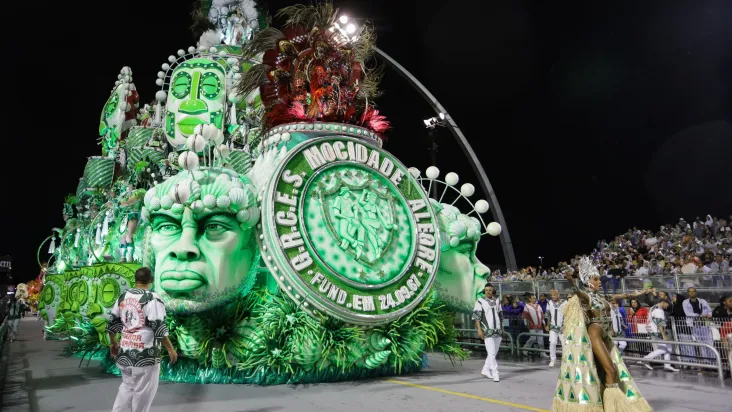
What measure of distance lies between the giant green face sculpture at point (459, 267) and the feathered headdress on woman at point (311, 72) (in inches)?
97.0

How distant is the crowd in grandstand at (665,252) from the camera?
15.3 meters

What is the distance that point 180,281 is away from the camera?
7.48m

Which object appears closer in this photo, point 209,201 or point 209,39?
point 209,201

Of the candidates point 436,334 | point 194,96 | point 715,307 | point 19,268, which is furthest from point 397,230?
point 19,268

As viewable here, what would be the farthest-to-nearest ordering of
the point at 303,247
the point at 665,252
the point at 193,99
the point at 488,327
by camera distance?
the point at 665,252
the point at 193,99
the point at 488,327
the point at 303,247

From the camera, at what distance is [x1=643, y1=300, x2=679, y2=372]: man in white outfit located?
10219mm

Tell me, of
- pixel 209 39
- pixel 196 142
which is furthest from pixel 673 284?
pixel 209 39

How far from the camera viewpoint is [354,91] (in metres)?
10.3

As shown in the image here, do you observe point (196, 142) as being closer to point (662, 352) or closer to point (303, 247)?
point (303, 247)

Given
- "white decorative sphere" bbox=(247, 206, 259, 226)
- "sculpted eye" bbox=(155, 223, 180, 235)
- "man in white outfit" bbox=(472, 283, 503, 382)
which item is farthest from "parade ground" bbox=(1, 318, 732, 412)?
"white decorative sphere" bbox=(247, 206, 259, 226)

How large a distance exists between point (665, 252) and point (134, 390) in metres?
19.5

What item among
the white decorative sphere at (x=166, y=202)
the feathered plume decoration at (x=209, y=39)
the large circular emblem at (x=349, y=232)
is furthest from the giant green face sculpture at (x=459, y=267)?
the feathered plume decoration at (x=209, y=39)

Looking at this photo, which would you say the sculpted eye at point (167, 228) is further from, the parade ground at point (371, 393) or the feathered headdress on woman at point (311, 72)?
the feathered headdress on woman at point (311, 72)

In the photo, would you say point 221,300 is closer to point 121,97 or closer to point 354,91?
point 354,91
